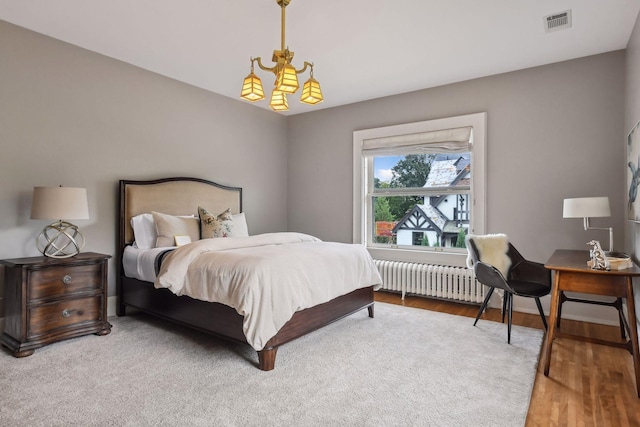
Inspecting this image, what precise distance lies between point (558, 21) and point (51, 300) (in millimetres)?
4503

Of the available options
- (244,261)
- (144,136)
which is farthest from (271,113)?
(244,261)

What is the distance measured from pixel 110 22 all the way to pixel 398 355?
11.3ft

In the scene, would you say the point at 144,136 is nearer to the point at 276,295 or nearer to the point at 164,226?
the point at 164,226

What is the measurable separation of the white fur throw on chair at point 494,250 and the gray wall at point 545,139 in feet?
2.09

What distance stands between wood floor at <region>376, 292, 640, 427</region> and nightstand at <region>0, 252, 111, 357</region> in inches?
125

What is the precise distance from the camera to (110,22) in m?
2.90

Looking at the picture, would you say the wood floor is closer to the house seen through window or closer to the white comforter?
the white comforter

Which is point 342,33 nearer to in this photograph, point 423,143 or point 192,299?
point 423,143

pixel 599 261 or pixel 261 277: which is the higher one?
pixel 599 261

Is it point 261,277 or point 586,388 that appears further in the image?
point 261,277

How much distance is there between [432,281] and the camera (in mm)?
4211

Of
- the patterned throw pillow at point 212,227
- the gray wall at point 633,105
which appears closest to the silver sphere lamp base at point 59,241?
the patterned throw pillow at point 212,227

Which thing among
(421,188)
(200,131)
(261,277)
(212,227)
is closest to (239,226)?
(212,227)

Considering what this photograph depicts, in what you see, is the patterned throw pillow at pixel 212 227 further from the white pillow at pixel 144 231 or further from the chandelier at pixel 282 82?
the chandelier at pixel 282 82
